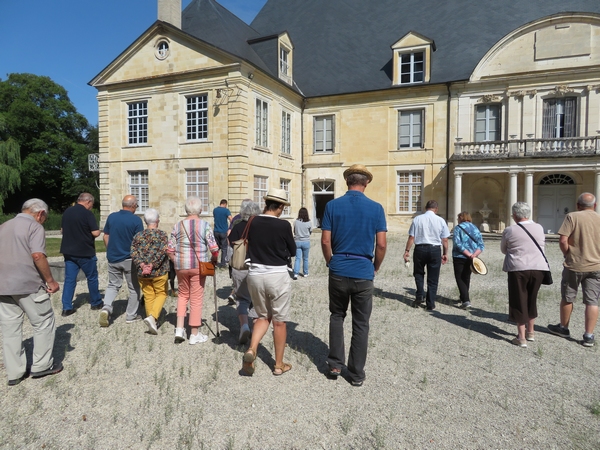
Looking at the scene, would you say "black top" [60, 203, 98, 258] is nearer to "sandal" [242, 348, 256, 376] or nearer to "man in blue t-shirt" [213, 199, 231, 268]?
"sandal" [242, 348, 256, 376]

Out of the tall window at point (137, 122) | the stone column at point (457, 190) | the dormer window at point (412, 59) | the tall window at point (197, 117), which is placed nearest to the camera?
the tall window at point (197, 117)

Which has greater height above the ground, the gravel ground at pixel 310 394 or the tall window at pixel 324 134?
the tall window at pixel 324 134

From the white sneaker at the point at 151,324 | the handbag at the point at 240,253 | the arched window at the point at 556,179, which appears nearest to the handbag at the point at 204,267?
the handbag at the point at 240,253

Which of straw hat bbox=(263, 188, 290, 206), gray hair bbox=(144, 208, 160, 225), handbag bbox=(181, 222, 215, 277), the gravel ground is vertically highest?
straw hat bbox=(263, 188, 290, 206)

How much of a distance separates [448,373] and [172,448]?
2721 millimetres

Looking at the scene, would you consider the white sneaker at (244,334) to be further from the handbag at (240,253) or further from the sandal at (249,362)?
the sandal at (249,362)

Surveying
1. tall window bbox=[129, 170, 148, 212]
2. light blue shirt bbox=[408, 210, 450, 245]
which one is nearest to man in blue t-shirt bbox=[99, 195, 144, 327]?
light blue shirt bbox=[408, 210, 450, 245]

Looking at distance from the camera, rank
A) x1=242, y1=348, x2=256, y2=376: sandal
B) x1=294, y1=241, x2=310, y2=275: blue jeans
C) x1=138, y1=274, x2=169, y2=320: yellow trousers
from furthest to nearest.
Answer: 1. x1=294, y1=241, x2=310, y2=275: blue jeans
2. x1=138, y1=274, x2=169, y2=320: yellow trousers
3. x1=242, y1=348, x2=256, y2=376: sandal

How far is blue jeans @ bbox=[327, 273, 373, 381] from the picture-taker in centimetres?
395

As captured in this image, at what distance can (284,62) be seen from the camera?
2128 cm

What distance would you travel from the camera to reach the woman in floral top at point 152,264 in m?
5.34

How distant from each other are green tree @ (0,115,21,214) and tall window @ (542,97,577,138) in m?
30.5

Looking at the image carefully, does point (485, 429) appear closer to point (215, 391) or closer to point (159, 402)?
point (215, 391)

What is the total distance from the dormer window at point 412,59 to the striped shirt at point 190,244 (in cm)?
1818
